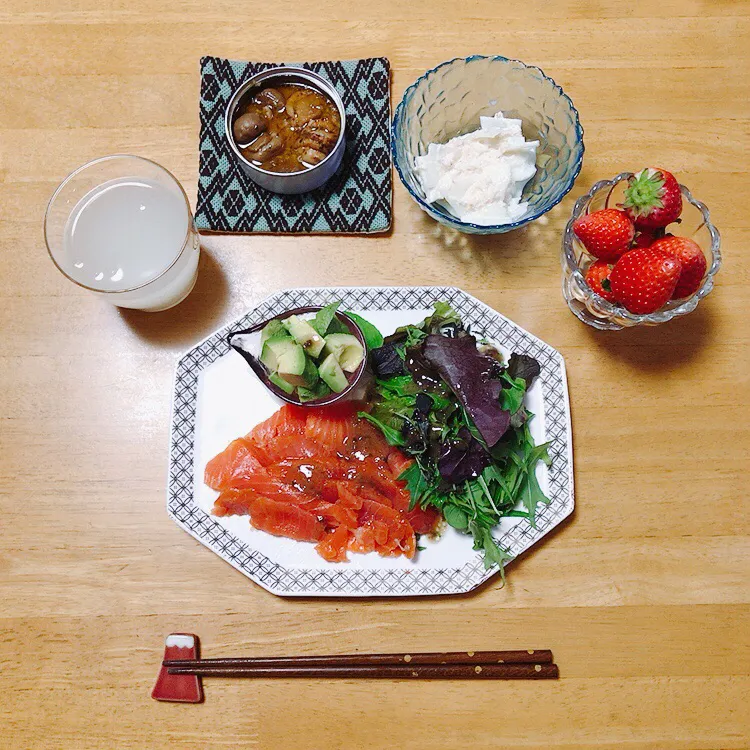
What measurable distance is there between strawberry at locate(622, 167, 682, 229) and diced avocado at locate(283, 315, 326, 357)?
779 mm

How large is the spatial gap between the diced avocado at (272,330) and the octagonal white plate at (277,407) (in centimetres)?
20

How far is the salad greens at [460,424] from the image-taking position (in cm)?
156

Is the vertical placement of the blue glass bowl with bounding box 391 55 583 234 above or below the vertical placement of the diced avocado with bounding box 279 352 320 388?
above

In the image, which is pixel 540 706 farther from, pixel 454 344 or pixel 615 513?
pixel 454 344

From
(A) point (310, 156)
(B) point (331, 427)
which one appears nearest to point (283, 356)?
(B) point (331, 427)

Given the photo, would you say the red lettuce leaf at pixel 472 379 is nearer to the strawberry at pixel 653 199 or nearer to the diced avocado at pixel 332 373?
the diced avocado at pixel 332 373

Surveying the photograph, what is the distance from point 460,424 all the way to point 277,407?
1.54ft

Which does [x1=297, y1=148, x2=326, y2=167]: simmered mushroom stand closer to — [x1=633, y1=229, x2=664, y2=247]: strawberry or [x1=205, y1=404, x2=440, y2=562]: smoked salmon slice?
[x1=205, y1=404, x2=440, y2=562]: smoked salmon slice

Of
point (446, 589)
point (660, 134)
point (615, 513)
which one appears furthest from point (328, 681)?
point (660, 134)

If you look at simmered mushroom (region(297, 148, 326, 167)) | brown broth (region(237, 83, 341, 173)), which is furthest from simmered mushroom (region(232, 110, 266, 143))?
simmered mushroom (region(297, 148, 326, 167))

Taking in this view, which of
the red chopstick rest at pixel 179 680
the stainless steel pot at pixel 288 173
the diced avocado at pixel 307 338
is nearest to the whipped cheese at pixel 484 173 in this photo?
the stainless steel pot at pixel 288 173

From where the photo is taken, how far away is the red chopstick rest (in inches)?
64.4

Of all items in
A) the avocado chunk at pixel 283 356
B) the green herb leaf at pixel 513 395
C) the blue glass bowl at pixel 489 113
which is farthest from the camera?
the blue glass bowl at pixel 489 113

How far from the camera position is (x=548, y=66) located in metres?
1.92
